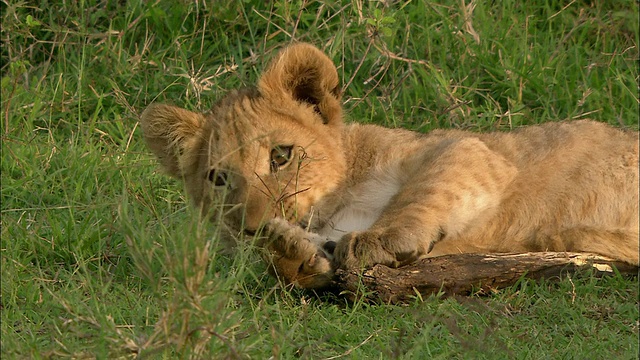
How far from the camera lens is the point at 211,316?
3240mm

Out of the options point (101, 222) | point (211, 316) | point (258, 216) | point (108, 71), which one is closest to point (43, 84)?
point (108, 71)

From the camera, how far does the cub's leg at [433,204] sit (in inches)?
168

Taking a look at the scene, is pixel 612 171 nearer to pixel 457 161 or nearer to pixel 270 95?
pixel 457 161

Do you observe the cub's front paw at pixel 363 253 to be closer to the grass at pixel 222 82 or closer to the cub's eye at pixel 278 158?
the grass at pixel 222 82

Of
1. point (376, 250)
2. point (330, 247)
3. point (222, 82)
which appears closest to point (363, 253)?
point (376, 250)

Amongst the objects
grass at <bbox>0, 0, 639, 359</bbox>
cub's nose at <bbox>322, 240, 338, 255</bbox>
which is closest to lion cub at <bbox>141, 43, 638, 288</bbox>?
cub's nose at <bbox>322, 240, 338, 255</bbox>

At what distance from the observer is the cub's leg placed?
4.28 metres

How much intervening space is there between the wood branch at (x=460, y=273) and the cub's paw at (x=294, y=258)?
0.08m

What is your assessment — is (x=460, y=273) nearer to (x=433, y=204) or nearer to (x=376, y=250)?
(x=433, y=204)

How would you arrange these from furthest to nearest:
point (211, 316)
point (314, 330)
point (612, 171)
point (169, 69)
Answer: point (169, 69), point (612, 171), point (314, 330), point (211, 316)

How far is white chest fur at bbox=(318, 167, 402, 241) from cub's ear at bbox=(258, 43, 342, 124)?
397mm

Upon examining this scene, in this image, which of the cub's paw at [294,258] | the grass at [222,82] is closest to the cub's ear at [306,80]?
the grass at [222,82]

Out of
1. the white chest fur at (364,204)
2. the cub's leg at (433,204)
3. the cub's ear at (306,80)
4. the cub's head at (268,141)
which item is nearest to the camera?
the cub's leg at (433,204)

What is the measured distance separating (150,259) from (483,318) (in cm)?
159
